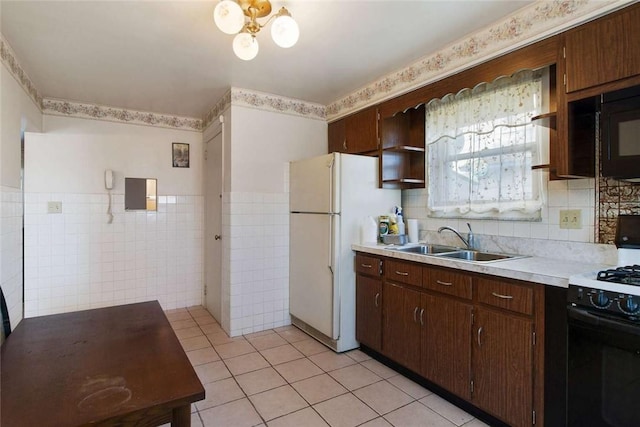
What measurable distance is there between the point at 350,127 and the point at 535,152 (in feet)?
5.35

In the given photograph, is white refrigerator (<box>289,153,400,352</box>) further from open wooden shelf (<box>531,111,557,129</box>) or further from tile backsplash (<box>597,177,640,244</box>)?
tile backsplash (<box>597,177,640,244</box>)

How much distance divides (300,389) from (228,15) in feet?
7.30

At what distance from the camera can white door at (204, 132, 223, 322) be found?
3480 mm

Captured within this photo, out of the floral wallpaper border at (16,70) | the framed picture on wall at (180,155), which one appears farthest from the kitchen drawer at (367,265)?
the floral wallpaper border at (16,70)

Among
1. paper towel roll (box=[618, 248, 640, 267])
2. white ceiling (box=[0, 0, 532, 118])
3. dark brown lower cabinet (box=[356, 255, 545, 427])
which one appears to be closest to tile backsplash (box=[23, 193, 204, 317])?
white ceiling (box=[0, 0, 532, 118])

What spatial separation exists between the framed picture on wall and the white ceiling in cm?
76

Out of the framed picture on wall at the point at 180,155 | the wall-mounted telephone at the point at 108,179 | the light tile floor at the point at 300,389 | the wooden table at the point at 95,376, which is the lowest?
the light tile floor at the point at 300,389

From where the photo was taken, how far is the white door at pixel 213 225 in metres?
3.48

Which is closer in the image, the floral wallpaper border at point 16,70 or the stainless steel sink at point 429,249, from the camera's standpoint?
the floral wallpaper border at point 16,70

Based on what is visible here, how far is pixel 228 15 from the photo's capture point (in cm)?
155

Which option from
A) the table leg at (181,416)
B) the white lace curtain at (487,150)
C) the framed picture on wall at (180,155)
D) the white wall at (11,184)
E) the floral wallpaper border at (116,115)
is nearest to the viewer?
the table leg at (181,416)

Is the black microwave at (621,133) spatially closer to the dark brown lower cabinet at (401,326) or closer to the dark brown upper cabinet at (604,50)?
the dark brown upper cabinet at (604,50)

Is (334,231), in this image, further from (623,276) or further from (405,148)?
(623,276)

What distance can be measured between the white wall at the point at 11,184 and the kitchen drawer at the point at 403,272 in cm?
267
